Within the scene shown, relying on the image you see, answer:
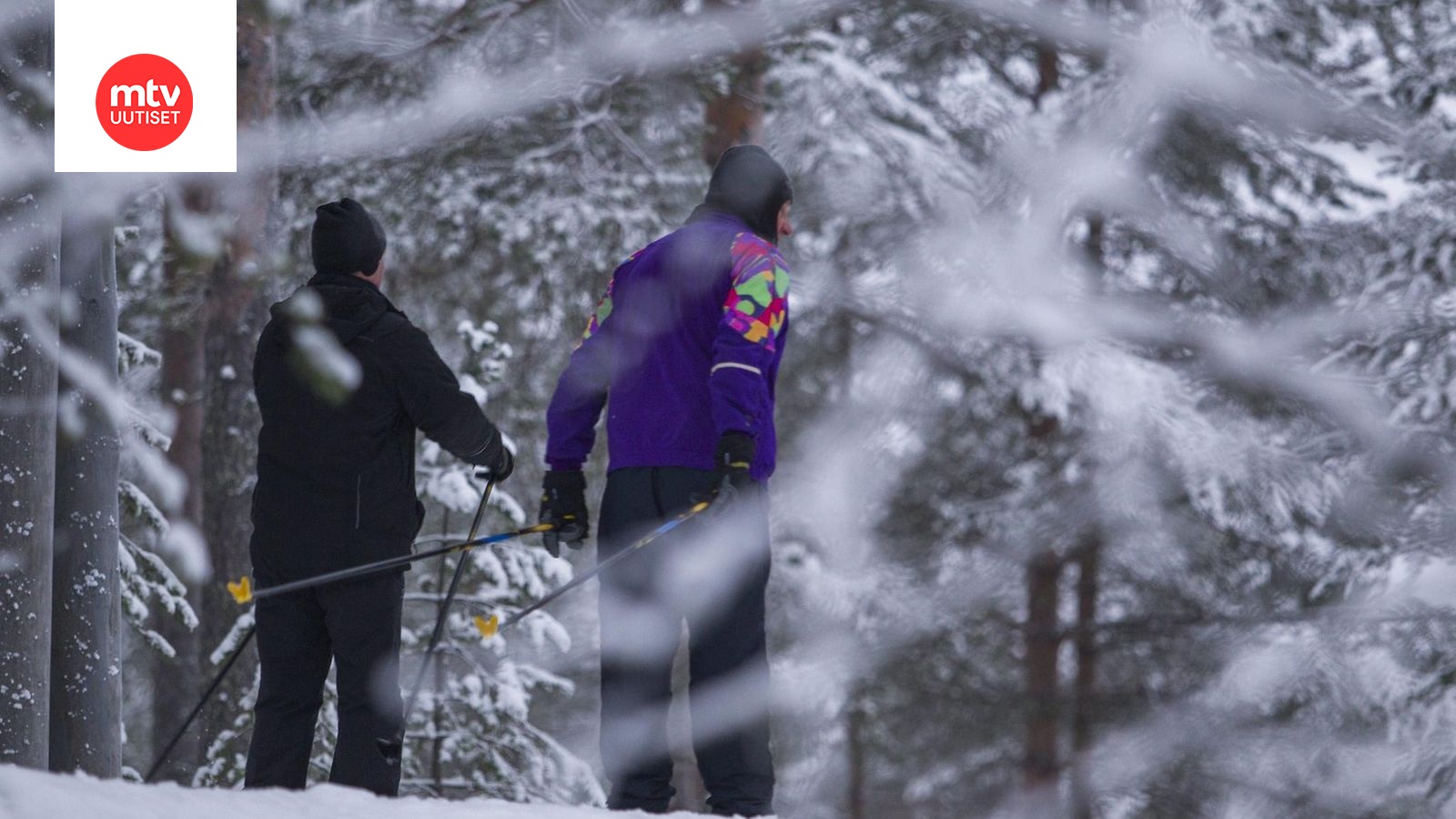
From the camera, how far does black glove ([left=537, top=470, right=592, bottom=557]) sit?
4.13m

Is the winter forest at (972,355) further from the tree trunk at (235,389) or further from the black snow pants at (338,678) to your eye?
the black snow pants at (338,678)

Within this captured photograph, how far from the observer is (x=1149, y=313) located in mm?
10547

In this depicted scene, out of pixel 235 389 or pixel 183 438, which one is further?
pixel 183 438

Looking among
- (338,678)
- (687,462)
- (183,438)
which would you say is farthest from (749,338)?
(183,438)

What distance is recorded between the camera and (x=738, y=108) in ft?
30.7

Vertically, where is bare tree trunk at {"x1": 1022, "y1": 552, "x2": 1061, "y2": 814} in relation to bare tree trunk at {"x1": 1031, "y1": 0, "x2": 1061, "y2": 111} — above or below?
below

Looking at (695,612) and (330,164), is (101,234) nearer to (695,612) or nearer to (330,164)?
(695,612)

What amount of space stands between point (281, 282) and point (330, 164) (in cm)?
118

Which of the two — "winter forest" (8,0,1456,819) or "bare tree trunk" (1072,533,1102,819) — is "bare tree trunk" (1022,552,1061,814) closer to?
"winter forest" (8,0,1456,819)

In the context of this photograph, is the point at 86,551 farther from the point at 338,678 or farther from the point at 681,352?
the point at 681,352

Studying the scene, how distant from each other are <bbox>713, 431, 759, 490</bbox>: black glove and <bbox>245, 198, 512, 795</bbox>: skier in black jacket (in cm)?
66

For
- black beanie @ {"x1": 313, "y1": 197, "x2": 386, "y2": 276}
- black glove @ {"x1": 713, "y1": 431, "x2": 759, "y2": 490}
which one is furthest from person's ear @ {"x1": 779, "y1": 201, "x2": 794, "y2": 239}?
black beanie @ {"x1": 313, "y1": 197, "x2": 386, "y2": 276}

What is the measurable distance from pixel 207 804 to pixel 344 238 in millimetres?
1749

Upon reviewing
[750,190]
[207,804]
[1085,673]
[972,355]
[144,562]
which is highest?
[750,190]
